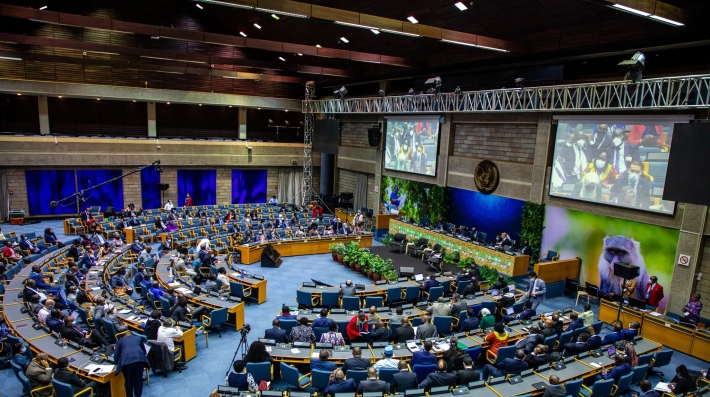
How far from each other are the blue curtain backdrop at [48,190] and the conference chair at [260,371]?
74.9 feet

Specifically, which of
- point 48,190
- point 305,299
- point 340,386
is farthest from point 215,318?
point 48,190

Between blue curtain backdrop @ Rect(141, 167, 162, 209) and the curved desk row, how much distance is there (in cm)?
1240

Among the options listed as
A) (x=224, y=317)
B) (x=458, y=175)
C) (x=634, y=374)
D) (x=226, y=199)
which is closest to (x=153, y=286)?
(x=224, y=317)

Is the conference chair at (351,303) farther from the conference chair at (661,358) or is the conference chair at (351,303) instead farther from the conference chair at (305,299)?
the conference chair at (661,358)

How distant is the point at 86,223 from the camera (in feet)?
70.6

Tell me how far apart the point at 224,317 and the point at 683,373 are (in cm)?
998

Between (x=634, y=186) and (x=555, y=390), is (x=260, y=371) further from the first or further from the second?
(x=634, y=186)

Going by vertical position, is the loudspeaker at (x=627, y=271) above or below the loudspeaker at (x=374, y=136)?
below

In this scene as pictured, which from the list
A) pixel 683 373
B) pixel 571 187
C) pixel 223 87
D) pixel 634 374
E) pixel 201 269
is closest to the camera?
pixel 683 373

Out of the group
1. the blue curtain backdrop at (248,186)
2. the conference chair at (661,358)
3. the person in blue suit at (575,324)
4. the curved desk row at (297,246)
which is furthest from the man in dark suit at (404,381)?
the blue curtain backdrop at (248,186)

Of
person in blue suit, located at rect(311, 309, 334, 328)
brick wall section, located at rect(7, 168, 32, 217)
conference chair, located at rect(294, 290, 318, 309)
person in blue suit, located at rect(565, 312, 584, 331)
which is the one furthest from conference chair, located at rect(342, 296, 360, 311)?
brick wall section, located at rect(7, 168, 32, 217)

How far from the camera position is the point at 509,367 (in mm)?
8266

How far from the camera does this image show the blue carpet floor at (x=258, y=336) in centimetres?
877

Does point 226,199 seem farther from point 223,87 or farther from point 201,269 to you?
point 201,269
